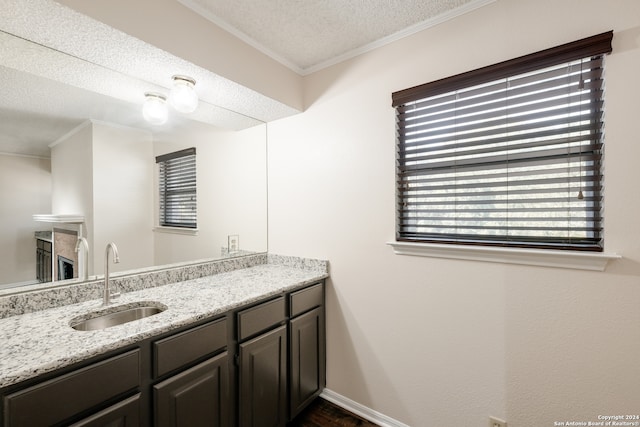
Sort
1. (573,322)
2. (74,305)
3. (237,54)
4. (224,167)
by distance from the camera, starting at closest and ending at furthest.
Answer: (573,322) < (74,305) < (237,54) < (224,167)

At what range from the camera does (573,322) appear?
129 centimetres

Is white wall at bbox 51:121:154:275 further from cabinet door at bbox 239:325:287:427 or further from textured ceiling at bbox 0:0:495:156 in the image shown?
cabinet door at bbox 239:325:287:427

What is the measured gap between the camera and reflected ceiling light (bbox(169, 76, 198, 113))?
1.59 meters

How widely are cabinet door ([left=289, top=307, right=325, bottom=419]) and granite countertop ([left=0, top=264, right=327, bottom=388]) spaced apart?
0.28 meters

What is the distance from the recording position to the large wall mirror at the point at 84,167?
1.39 meters

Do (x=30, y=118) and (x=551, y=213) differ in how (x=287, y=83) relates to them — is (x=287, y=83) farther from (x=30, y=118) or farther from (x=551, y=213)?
(x=551, y=213)

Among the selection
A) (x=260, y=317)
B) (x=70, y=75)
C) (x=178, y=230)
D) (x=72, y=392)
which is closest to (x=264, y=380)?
(x=260, y=317)

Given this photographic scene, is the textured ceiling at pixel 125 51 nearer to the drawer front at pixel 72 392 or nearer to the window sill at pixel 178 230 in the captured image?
the window sill at pixel 178 230

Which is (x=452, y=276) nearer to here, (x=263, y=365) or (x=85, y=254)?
(x=263, y=365)

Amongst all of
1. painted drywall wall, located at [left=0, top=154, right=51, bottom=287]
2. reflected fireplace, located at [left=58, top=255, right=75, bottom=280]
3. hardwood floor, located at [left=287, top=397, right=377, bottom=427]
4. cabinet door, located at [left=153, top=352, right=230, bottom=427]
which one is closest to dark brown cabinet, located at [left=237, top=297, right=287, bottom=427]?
cabinet door, located at [left=153, top=352, right=230, bottom=427]

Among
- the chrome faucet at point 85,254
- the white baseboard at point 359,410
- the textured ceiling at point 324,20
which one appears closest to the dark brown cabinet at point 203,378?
the white baseboard at point 359,410

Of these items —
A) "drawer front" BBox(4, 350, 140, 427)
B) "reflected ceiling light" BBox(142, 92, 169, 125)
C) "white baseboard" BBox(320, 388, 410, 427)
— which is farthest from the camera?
"white baseboard" BBox(320, 388, 410, 427)

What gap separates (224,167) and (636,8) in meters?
2.41

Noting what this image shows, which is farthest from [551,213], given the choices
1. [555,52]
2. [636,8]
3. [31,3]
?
[31,3]
